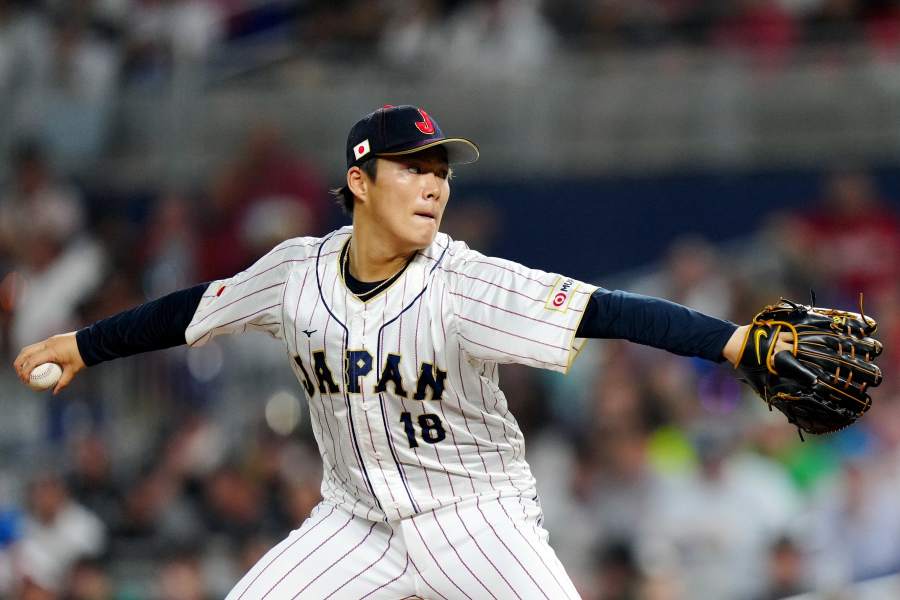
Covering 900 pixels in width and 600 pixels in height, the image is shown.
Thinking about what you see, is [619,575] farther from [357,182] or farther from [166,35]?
[166,35]

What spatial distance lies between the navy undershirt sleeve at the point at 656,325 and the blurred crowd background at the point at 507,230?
2.88 metres

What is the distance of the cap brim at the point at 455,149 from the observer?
136 inches

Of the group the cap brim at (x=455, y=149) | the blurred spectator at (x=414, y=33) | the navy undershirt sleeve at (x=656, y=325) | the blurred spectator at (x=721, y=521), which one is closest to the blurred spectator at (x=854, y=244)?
the blurred spectator at (x=721, y=521)

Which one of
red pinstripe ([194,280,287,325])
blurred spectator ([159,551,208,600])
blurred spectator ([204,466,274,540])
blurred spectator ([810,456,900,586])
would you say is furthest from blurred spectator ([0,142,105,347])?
blurred spectator ([810,456,900,586])

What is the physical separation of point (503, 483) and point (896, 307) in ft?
14.0

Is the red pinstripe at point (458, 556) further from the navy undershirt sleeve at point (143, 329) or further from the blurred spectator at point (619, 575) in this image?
the blurred spectator at point (619, 575)

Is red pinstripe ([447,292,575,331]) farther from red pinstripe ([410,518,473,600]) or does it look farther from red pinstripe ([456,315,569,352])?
red pinstripe ([410,518,473,600])

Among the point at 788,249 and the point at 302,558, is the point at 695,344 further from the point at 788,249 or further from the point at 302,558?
the point at 788,249

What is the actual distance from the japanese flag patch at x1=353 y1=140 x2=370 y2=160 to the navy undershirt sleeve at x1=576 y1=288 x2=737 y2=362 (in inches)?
28.4

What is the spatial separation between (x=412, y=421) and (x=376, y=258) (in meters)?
0.42

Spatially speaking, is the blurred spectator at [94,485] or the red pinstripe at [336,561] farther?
the blurred spectator at [94,485]

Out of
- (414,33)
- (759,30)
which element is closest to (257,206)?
(414,33)

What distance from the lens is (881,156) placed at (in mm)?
8336

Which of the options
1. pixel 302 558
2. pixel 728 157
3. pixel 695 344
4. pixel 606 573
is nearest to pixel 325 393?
pixel 302 558
